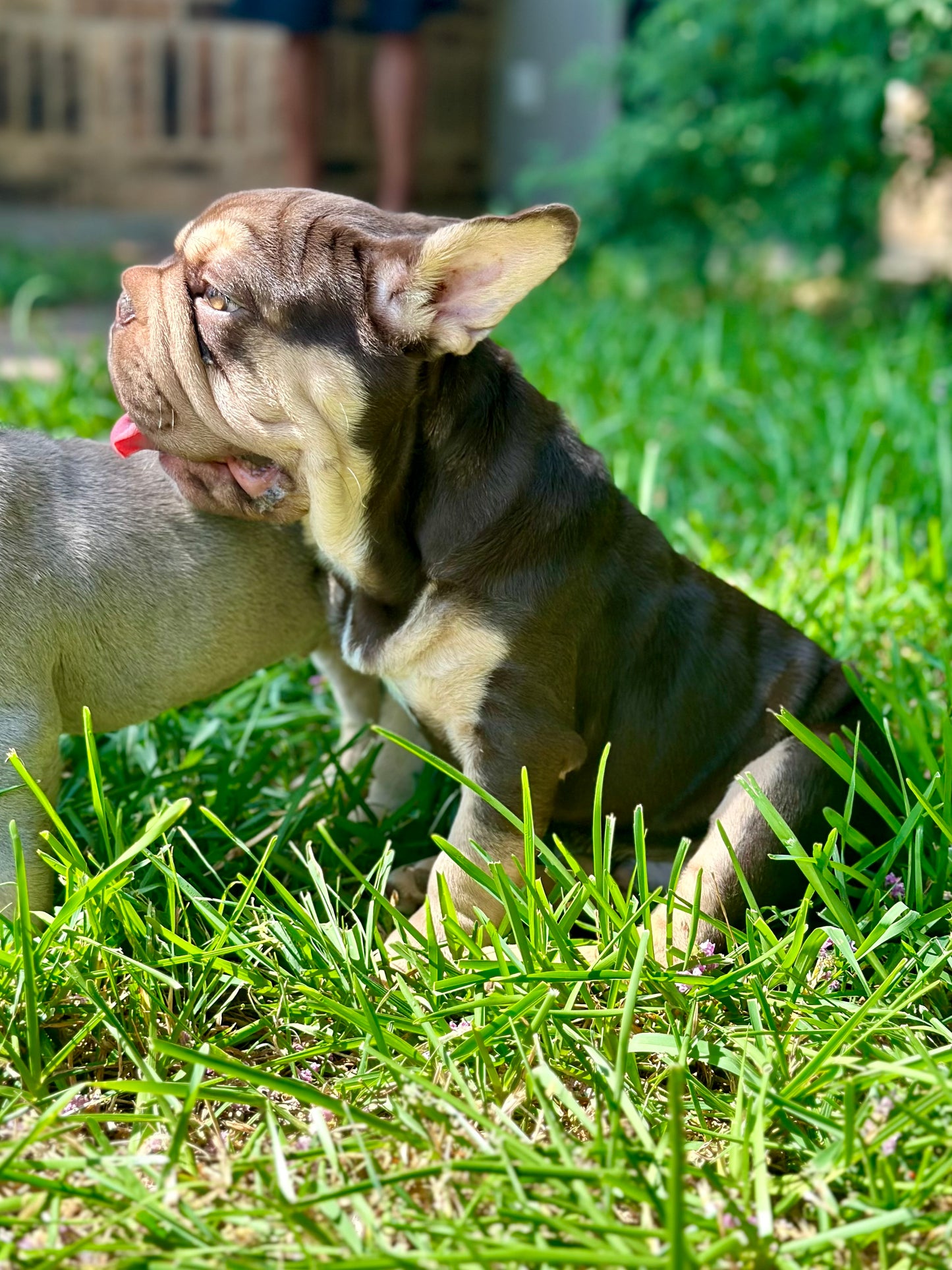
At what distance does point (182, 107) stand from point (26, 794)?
36.8 feet

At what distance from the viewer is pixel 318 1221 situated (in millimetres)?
2057

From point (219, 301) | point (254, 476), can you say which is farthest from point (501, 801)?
point (219, 301)

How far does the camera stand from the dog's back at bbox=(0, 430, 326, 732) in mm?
2807

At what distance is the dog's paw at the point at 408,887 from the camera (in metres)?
3.17

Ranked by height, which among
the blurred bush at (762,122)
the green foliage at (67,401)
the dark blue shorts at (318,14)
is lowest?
the green foliage at (67,401)

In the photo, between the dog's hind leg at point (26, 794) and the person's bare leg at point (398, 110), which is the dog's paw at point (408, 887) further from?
the person's bare leg at point (398, 110)

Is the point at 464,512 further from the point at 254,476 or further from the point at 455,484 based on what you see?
the point at 254,476

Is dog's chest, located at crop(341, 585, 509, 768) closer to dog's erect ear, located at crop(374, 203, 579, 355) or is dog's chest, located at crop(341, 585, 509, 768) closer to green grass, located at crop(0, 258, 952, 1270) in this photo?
green grass, located at crop(0, 258, 952, 1270)

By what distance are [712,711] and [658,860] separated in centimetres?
40

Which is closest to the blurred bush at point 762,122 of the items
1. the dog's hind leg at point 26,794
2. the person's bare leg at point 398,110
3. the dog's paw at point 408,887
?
the person's bare leg at point 398,110

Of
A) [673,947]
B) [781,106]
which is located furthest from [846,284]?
[673,947]

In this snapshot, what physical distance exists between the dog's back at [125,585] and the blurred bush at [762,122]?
17.7ft

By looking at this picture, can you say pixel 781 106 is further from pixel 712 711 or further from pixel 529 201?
pixel 712 711

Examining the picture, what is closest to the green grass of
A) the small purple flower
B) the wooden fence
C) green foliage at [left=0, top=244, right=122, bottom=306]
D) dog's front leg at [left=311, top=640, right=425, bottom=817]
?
the small purple flower
